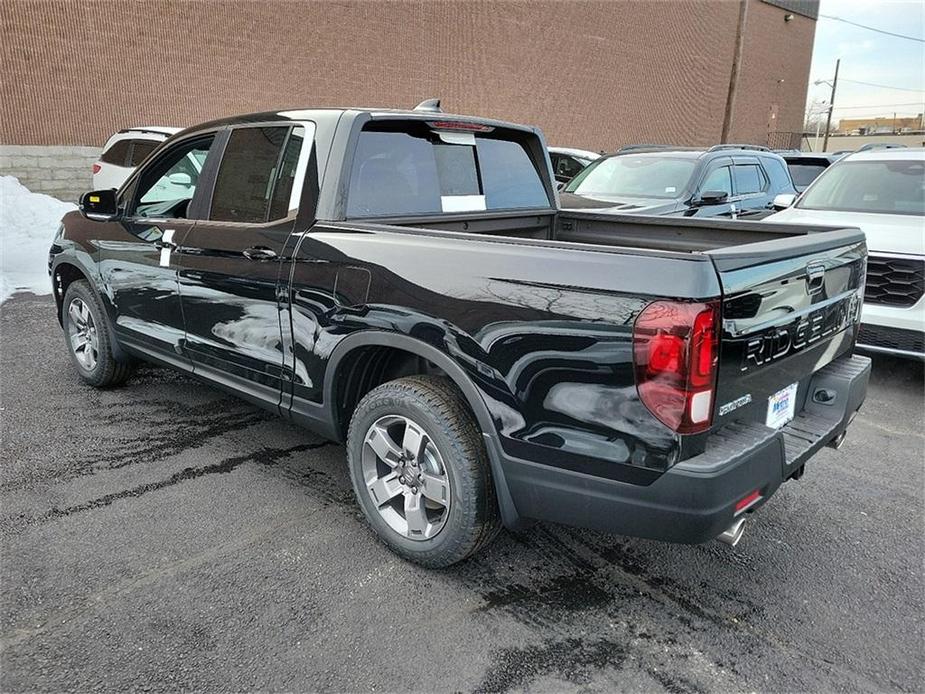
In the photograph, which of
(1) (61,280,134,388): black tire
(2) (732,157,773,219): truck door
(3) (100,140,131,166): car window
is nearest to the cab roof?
(1) (61,280,134,388): black tire

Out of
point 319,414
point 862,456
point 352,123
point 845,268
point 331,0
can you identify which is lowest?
point 862,456

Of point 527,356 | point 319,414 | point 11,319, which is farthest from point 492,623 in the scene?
point 11,319

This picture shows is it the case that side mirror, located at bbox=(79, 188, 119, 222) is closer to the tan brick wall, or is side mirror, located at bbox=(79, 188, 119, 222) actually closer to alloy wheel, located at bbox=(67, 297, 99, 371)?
alloy wheel, located at bbox=(67, 297, 99, 371)

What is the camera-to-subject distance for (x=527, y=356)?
244 centimetres

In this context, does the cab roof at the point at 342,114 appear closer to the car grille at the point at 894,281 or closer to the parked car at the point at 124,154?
the car grille at the point at 894,281

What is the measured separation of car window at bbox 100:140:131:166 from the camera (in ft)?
33.1

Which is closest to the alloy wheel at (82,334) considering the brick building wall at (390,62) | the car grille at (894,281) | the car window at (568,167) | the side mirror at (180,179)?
the side mirror at (180,179)

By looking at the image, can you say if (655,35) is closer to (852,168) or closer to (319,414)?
(852,168)

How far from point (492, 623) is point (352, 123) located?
2.28 meters

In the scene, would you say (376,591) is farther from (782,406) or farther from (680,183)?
(680,183)

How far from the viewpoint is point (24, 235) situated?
34.5ft

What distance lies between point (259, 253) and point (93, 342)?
7.43ft

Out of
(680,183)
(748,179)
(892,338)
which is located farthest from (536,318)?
(748,179)

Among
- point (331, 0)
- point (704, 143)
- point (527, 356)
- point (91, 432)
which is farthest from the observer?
point (704, 143)
